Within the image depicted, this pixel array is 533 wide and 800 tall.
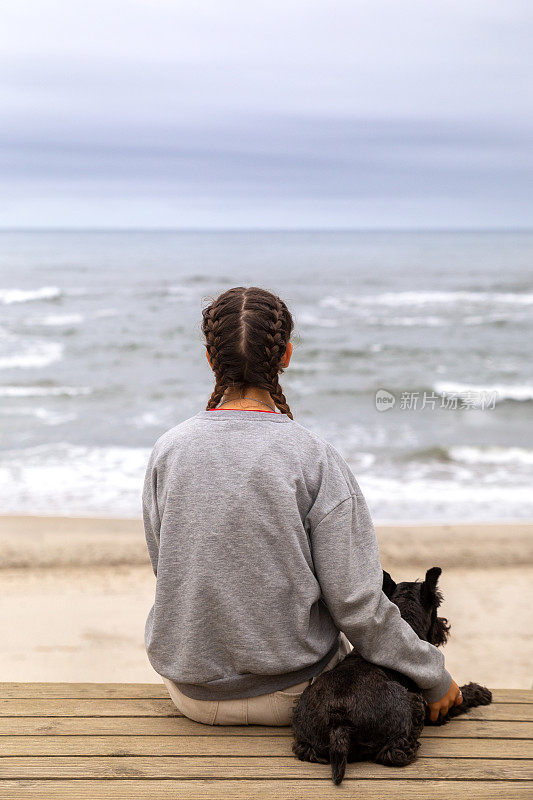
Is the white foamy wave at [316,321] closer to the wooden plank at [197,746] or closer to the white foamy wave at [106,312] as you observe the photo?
the white foamy wave at [106,312]

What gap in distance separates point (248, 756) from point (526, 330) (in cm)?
2122

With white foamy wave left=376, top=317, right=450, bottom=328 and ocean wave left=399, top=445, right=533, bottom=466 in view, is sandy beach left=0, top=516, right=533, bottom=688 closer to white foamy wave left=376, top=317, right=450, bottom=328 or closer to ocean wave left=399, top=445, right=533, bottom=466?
ocean wave left=399, top=445, right=533, bottom=466

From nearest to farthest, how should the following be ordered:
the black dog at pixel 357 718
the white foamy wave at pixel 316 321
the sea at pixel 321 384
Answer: the black dog at pixel 357 718 → the sea at pixel 321 384 → the white foamy wave at pixel 316 321

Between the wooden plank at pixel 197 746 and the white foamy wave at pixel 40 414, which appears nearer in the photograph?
the wooden plank at pixel 197 746

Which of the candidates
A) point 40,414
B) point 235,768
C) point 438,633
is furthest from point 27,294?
point 235,768

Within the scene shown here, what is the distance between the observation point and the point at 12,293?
29.9 meters

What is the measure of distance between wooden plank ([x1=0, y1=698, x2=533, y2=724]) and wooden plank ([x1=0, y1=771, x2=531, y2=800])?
1.37ft

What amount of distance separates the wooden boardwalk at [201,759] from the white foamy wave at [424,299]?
24444 mm

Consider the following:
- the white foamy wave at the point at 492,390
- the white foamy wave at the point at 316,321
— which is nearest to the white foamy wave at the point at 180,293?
the white foamy wave at the point at 316,321

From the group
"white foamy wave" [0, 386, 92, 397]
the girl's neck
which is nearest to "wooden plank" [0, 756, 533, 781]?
the girl's neck

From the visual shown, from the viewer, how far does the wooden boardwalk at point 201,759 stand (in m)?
1.87

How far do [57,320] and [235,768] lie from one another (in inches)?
894

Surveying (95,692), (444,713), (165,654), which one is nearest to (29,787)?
(165,654)

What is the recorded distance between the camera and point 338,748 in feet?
6.28
